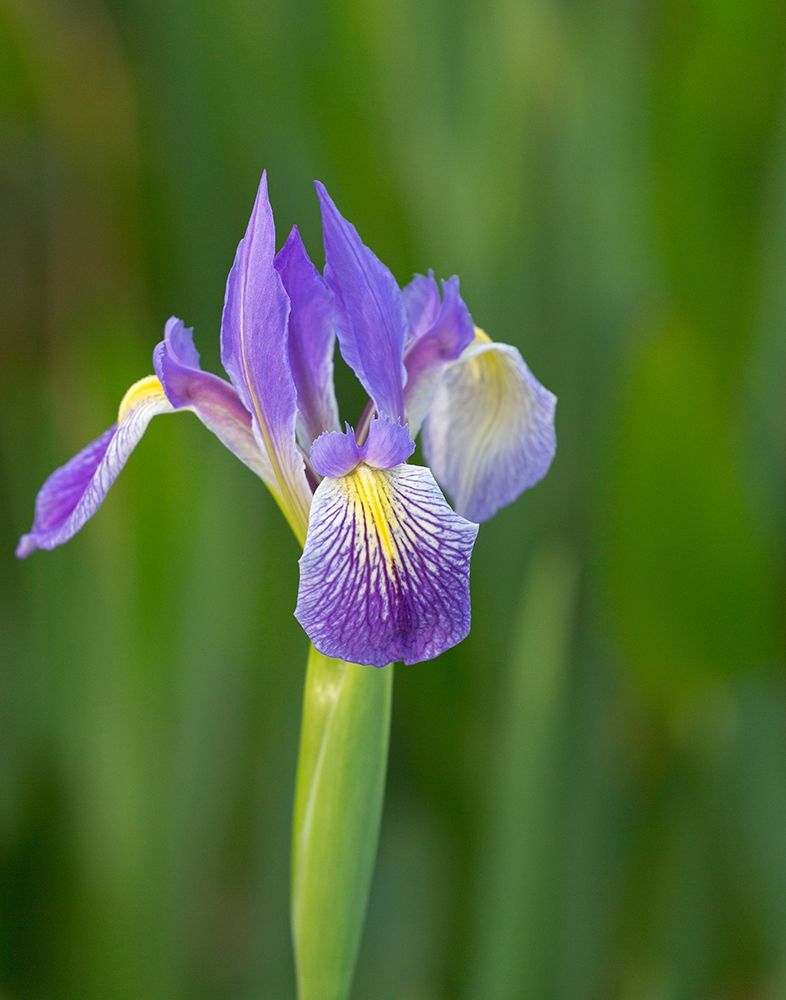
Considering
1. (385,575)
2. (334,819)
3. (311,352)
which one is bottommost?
(334,819)

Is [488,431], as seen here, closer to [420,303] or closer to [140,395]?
[420,303]

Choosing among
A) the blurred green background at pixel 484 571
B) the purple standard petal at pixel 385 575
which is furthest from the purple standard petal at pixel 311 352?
the blurred green background at pixel 484 571

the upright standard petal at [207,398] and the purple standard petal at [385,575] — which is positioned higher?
the upright standard petal at [207,398]

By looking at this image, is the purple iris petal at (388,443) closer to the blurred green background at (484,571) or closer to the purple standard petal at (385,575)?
the purple standard petal at (385,575)

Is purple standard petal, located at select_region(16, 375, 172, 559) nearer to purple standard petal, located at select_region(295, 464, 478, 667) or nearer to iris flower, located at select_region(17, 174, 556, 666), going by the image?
iris flower, located at select_region(17, 174, 556, 666)

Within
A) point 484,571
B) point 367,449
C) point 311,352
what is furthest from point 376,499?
point 484,571

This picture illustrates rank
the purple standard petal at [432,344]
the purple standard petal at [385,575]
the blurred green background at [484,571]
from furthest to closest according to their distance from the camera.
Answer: the blurred green background at [484,571] → the purple standard petal at [432,344] → the purple standard petal at [385,575]
